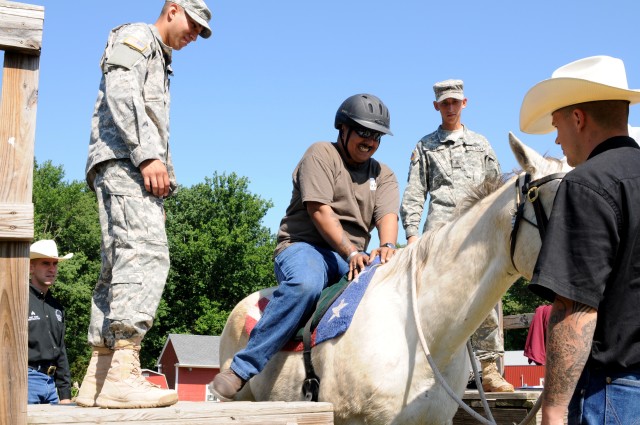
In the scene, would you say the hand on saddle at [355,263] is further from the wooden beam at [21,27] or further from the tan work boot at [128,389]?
the wooden beam at [21,27]

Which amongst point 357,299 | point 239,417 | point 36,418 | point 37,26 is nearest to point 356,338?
Result: point 357,299

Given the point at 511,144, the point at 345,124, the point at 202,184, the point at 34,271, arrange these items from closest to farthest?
1. the point at 511,144
2. the point at 345,124
3. the point at 34,271
4. the point at 202,184

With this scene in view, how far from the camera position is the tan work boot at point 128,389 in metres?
4.09

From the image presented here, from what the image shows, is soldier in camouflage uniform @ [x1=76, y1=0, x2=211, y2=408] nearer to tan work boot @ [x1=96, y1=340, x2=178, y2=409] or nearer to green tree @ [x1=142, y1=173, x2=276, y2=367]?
tan work boot @ [x1=96, y1=340, x2=178, y2=409]

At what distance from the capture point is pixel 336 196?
18.8 feet

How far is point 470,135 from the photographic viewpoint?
795cm

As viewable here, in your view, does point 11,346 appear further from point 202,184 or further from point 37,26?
point 202,184

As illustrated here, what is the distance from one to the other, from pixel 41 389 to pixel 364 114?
4659 millimetres

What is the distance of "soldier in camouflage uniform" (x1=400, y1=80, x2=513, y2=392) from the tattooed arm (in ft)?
16.1

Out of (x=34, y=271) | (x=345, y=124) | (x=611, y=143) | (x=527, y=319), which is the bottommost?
(x=527, y=319)

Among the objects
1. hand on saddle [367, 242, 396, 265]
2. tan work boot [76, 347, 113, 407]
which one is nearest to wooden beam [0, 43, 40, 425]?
tan work boot [76, 347, 113, 407]

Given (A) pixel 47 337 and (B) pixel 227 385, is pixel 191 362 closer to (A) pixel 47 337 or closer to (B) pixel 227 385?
(A) pixel 47 337

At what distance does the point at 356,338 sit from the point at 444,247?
32.8 inches

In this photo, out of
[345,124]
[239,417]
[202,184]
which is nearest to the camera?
[239,417]
